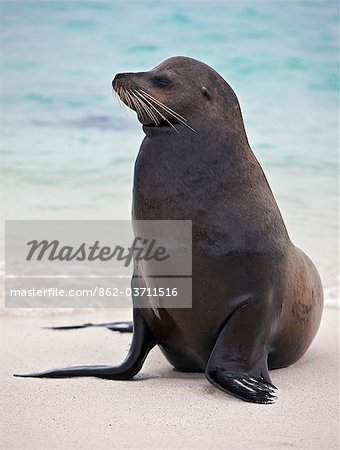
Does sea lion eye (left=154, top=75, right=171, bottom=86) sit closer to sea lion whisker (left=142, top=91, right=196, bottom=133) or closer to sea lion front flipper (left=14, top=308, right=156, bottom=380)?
sea lion whisker (left=142, top=91, right=196, bottom=133)

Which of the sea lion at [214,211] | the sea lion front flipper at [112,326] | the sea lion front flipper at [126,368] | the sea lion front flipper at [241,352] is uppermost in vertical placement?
the sea lion at [214,211]

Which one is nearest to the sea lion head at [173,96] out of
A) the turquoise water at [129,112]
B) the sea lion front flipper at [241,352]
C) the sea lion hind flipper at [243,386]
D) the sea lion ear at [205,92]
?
Result: the sea lion ear at [205,92]

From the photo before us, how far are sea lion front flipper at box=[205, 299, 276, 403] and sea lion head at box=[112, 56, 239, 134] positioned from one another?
83 cm

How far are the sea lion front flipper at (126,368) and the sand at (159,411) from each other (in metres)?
0.06

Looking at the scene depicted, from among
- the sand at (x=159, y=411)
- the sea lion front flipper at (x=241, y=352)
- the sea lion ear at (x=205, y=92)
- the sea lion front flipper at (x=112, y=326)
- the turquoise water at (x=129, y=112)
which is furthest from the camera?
the turquoise water at (x=129, y=112)

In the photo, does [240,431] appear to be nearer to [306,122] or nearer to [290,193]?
[290,193]

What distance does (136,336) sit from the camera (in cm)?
426

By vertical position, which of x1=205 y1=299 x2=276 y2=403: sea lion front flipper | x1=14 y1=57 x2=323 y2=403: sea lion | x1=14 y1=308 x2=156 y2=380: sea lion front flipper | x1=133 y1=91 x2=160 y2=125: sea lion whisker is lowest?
x1=14 y1=308 x2=156 y2=380: sea lion front flipper

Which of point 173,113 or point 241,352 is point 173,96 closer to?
point 173,113

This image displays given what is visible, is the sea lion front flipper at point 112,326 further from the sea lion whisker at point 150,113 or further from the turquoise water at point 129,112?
the turquoise water at point 129,112

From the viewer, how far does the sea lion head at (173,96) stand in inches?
154

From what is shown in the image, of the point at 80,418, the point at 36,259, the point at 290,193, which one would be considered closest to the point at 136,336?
the point at 80,418

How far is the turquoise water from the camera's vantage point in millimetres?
11672

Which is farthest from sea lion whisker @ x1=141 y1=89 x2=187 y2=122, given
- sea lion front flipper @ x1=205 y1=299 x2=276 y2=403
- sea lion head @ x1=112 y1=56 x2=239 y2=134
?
sea lion front flipper @ x1=205 y1=299 x2=276 y2=403
